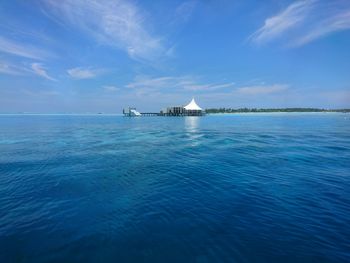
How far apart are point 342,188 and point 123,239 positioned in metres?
11.0

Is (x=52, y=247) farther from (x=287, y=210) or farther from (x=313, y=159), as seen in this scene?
(x=313, y=159)

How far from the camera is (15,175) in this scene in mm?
13688

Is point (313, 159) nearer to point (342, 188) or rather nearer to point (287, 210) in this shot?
point (342, 188)

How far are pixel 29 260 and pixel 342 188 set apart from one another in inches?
531

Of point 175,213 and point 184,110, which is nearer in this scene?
point 175,213

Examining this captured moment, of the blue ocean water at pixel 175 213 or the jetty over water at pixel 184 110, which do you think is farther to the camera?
the jetty over water at pixel 184 110

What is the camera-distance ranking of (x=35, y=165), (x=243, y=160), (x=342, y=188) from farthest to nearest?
(x=243, y=160) → (x=35, y=165) → (x=342, y=188)

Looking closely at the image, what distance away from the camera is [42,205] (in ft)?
30.6

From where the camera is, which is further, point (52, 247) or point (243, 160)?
point (243, 160)

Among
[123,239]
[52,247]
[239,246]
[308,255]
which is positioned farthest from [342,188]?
[52,247]

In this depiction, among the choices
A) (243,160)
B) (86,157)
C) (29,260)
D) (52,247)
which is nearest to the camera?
(29,260)

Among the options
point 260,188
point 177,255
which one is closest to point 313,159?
point 260,188

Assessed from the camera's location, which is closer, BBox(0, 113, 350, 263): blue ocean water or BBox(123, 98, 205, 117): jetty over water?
BBox(0, 113, 350, 263): blue ocean water

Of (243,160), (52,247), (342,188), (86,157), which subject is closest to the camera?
(52,247)
